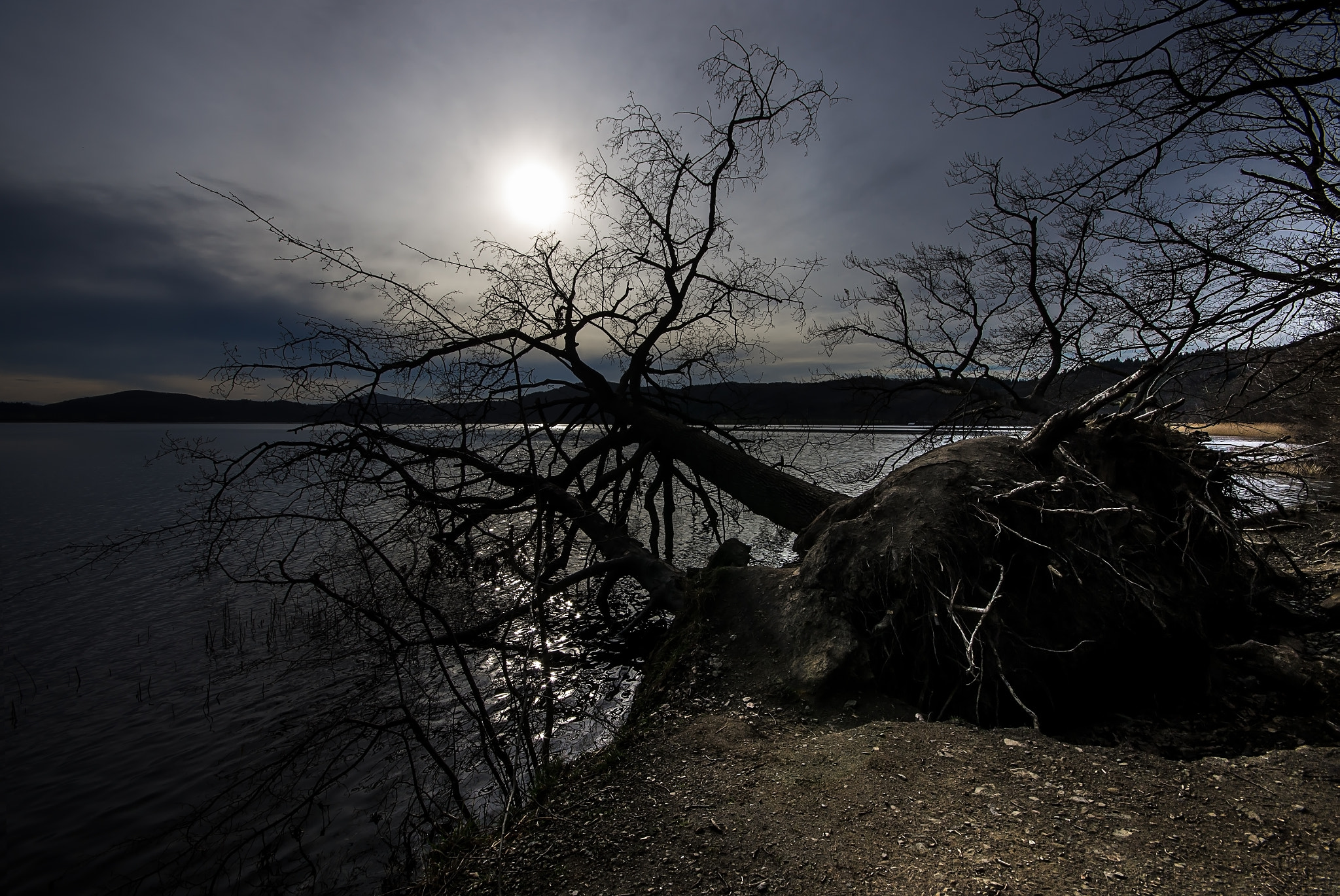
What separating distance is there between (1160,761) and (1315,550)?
8.21 metres

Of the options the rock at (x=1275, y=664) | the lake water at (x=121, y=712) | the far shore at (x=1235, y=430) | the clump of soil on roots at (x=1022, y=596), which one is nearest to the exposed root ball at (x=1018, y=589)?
the clump of soil on roots at (x=1022, y=596)

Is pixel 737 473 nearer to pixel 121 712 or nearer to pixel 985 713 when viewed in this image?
pixel 985 713

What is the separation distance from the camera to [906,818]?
2680mm

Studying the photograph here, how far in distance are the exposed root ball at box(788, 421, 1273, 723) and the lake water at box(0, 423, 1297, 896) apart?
233 cm

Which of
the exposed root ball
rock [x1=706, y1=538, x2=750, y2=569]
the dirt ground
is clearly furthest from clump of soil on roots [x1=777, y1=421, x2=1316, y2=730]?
rock [x1=706, y1=538, x2=750, y2=569]

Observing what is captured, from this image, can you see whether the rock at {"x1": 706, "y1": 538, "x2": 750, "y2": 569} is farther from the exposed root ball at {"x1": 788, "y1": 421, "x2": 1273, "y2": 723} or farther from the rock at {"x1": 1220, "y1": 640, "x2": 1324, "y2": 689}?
the rock at {"x1": 1220, "y1": 640, "x2": 1324, "y2": 689}

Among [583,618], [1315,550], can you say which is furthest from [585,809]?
[1315,550]

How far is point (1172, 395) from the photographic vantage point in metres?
6.82

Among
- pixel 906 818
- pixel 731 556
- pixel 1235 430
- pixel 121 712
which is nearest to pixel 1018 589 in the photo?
pixel 731 556

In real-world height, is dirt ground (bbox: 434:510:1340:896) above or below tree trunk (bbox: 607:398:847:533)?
below

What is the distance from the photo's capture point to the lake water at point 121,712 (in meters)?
4.87

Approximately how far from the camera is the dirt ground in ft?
7.59

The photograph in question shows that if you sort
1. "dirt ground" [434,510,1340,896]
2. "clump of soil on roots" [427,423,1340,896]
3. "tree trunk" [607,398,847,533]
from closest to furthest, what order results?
"dirt ground" [434,510,1340,896], "clump of soil on roots" [427,423,1340,896], "tree trunk" [607,398,847,533]

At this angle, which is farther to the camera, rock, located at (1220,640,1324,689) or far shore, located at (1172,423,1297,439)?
far shore, located at (1172,423,1297,439)
